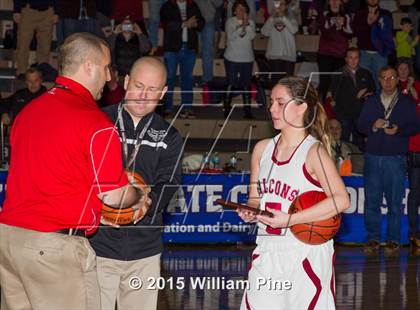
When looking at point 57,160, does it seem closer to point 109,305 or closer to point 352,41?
point 109,305

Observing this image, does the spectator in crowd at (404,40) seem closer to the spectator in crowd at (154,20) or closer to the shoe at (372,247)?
the spectator in crowd at (154,20)

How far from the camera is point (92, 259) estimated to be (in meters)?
5.72

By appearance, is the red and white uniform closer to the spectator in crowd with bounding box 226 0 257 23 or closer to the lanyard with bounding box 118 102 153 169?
the lanyard with bounding box 118 102 153 169

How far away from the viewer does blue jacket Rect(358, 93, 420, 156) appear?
45.6ft

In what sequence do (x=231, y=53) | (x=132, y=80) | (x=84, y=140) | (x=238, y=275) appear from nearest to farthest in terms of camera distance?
(x=84, y=140) → (x=132, y=80) → (x=238, y=275) → (x=231, y=53)


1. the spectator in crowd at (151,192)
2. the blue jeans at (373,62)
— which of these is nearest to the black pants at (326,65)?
the blue jeans at (373,62)

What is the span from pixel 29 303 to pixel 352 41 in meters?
14.2

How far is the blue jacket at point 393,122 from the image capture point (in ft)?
45.6

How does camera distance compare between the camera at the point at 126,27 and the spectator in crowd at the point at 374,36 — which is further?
the spectator in crowd at the point at 374,36

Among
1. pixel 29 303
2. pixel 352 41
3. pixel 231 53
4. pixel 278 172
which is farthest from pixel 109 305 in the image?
pixel 352 41

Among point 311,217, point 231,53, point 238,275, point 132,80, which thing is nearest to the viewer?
point 311,217

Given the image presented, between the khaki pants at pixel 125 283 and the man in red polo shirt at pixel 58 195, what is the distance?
1015 millimetres

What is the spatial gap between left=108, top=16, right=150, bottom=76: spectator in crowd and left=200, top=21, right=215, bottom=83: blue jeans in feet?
4.37

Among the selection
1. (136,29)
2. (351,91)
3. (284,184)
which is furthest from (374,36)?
(284,184)
